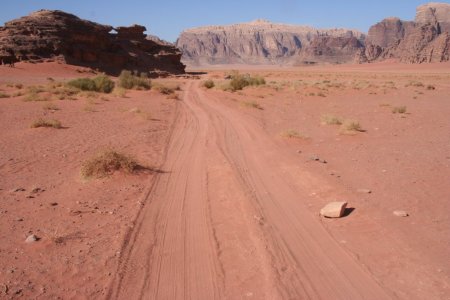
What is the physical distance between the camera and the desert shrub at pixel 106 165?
28.3 feet

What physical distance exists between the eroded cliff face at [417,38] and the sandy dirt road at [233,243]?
361ft

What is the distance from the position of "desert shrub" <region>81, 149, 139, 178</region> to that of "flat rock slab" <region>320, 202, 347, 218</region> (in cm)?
433

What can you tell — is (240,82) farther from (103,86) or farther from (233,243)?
Result: (233,243)

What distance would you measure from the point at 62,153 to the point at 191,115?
8.48 metres

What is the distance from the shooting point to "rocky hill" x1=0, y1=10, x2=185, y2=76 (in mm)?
50344

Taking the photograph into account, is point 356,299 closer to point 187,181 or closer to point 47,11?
point 187,181

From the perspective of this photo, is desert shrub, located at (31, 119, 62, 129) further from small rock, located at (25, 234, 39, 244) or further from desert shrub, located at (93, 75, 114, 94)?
desert shrub, located at (93, 75, 114, 94)

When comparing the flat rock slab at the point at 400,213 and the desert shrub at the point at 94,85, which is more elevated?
the desert shrub at the point at 94,85

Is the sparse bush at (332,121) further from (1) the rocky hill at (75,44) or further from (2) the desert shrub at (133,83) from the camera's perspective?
(1) the rocky hill at (75,44)

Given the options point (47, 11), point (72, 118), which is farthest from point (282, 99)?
point (47, 11)

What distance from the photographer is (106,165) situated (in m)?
8.84

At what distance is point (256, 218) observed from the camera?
645 cm

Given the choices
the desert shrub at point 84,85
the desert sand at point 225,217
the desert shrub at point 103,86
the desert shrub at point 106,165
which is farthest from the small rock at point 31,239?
the desert shrub at point 84,85

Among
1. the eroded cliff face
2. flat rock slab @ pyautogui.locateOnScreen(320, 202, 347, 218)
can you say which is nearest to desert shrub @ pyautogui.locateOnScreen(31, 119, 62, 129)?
flat rock slab @ pyautogui.locateOnScreen(320, 202, 347, 218)
